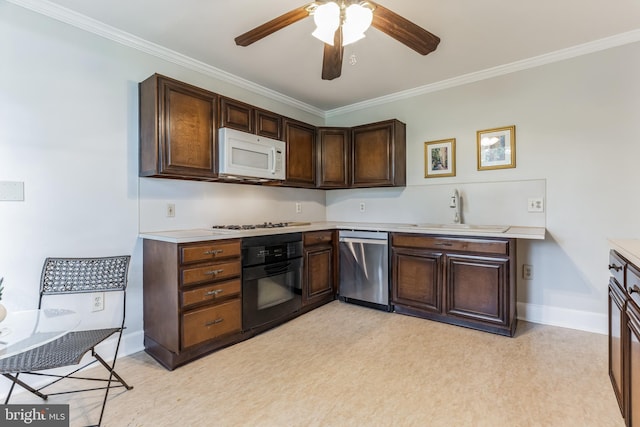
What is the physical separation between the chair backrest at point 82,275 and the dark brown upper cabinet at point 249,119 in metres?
1.36

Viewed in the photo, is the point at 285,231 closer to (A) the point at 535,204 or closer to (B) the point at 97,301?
(B) the point at 97,301

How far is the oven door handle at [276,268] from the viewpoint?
262 centimetres

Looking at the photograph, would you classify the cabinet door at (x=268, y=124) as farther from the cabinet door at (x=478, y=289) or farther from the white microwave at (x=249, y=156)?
the cabinet door at (x=478, y=289)

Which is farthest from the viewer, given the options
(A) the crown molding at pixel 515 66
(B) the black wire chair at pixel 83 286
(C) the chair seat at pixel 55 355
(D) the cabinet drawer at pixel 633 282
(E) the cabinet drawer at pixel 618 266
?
(A) the crown molding at pixel 515 66

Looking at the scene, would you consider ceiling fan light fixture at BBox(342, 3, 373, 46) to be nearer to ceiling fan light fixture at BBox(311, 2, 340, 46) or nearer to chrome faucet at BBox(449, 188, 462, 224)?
ceiling fan light fixture at BBox(311, 2, 340, 46)

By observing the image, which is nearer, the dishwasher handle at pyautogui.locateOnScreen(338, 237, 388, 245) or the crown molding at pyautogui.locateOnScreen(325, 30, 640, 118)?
the crown molding at pyautogui.locateOnScreen(325, 30, 640, 118)

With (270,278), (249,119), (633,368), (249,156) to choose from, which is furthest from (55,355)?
(633,368)

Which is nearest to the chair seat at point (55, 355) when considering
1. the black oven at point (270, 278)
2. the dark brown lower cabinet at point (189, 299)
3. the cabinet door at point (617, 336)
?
the dark brown lower cabinet at point (189, 299)

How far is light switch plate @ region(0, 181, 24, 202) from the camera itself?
5.87 feet

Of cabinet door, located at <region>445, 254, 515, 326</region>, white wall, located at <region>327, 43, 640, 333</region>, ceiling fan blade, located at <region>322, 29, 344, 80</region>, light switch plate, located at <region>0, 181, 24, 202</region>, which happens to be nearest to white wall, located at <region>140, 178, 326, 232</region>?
light switch plate, located at <region>0, 181, 24, 202</region>

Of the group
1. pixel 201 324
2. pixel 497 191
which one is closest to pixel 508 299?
pixel 497 191

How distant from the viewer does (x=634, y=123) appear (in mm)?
2393

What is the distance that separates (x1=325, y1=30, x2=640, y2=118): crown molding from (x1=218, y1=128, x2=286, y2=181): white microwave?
1490 millimetres

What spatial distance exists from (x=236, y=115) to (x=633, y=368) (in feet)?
9.63
